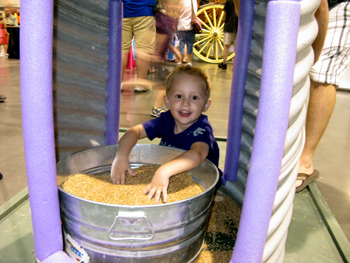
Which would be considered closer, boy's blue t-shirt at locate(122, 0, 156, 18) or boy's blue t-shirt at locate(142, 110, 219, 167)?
boy's blue t-shirt at locate(142, 110, 219, 167)

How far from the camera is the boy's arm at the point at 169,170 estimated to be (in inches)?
35.0

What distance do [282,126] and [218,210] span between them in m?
0.74

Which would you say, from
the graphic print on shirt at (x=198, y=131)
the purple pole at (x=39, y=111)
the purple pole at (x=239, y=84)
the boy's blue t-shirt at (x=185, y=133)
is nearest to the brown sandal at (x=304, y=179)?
the purple pole at (x=239, y=84)

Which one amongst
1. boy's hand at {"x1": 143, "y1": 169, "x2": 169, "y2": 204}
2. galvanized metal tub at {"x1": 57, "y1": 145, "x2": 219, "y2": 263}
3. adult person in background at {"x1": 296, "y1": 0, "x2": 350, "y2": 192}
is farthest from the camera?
adult person in background at {"x1": 296, "y1": 0, "x2": 350, "y2": 192}

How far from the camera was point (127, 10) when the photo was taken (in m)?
2.45

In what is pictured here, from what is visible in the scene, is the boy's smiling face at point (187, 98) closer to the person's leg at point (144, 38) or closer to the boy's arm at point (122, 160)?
the boy's arm at point (122, 160)

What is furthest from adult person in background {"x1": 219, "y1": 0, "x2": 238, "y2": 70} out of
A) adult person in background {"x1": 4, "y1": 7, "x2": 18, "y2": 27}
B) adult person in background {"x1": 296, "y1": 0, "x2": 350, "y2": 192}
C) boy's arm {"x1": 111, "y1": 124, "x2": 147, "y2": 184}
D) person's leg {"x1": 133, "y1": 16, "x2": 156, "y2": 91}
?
boy's arm {"x1": 111, "y1": 124, "x2": 147, "y2": 184}

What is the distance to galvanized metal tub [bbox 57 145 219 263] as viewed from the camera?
2.42ft

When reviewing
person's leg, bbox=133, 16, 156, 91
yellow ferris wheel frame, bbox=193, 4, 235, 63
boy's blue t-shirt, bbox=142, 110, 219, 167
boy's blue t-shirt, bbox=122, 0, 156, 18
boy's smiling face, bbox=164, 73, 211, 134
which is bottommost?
boy's blue t-shirt, bbox=142, 110, 219, 167

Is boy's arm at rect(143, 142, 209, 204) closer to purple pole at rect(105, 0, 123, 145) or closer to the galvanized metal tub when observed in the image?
the galvanized metal tub

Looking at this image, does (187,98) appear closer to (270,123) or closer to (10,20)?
(270,123)

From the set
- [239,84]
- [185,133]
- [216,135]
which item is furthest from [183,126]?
[216,135]

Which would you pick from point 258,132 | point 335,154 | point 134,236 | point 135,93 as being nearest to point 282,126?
point 258,132

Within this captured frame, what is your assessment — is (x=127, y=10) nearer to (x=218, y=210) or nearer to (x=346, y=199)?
(x=218, y=210)
